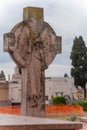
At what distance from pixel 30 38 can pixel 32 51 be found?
1.81ft

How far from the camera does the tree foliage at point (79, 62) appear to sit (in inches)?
2958

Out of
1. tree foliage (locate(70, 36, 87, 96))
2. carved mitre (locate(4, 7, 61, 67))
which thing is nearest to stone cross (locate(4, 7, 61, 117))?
carved mitre (locate(4, 7, 61, 67))

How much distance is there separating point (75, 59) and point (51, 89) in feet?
34.3

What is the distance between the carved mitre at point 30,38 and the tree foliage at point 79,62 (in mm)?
56867

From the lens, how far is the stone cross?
1717 cm

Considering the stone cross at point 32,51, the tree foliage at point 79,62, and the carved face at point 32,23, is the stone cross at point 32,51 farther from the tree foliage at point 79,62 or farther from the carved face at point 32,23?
the tree foliage at point 79,62

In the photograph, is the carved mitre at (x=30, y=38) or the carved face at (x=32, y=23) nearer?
the carved mitre at (x=30, y=38)

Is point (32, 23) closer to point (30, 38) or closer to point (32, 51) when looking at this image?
point (30, 38)

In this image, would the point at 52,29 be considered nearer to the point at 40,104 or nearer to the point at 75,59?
the point at 40,104

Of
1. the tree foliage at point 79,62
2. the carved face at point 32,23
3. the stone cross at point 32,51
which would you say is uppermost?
the tree foliage at point 79,62

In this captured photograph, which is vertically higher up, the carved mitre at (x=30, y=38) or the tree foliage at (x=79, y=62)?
the tree foliage at (x=79, y=62)

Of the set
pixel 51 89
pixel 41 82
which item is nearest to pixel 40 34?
pixel 41 82

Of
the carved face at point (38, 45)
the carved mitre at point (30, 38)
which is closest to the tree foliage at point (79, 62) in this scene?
the carved mitre at point (30, 38)

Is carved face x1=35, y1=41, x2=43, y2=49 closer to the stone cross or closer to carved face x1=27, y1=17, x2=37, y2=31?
the stone cross
